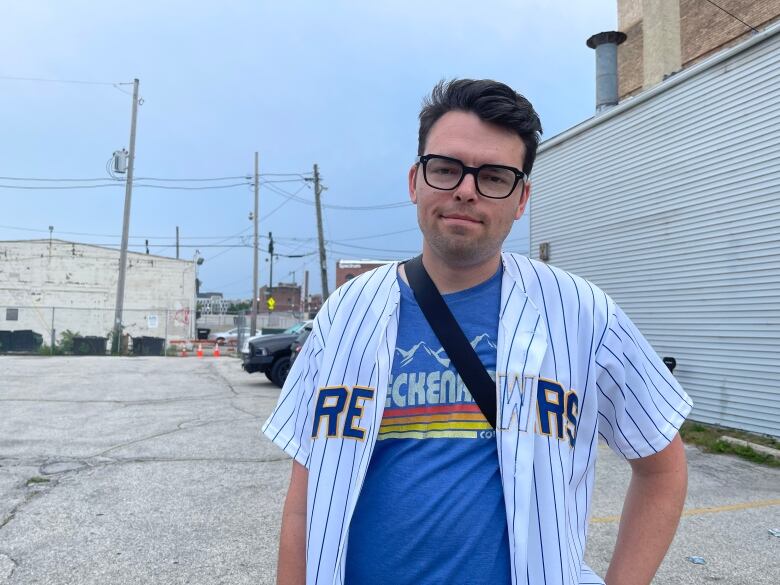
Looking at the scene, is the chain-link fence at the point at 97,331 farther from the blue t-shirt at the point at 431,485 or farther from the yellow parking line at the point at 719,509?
the blue t-shirt at the point at 431,485

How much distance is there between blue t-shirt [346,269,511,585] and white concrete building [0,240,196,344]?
38260 millimetres

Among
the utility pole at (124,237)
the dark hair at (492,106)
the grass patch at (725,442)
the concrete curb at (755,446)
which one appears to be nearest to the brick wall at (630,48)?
the grass patch at (725,442)

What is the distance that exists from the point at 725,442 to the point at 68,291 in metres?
39.9

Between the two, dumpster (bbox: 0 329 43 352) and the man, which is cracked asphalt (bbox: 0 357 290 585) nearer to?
the man

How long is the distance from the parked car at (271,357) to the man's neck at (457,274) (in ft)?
45.6

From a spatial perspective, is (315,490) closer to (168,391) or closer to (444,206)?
(444,206)

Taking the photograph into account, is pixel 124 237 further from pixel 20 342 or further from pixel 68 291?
pixel 68 291

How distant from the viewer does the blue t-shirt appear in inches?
54.4

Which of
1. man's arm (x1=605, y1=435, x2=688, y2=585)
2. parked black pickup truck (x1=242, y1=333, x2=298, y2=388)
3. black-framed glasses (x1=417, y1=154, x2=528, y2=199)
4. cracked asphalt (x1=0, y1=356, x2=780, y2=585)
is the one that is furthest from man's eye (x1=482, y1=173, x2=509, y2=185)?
parked black pickup truck (x1=242, y1=333, x2=298, y2=388)

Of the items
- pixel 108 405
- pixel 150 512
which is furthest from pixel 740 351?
pixel 108 405

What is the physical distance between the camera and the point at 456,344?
1.52 m

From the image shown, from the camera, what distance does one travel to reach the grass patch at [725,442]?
805 cm

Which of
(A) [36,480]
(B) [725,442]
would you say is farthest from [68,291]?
(B) [725,442]

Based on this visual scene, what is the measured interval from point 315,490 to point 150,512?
434 cm
